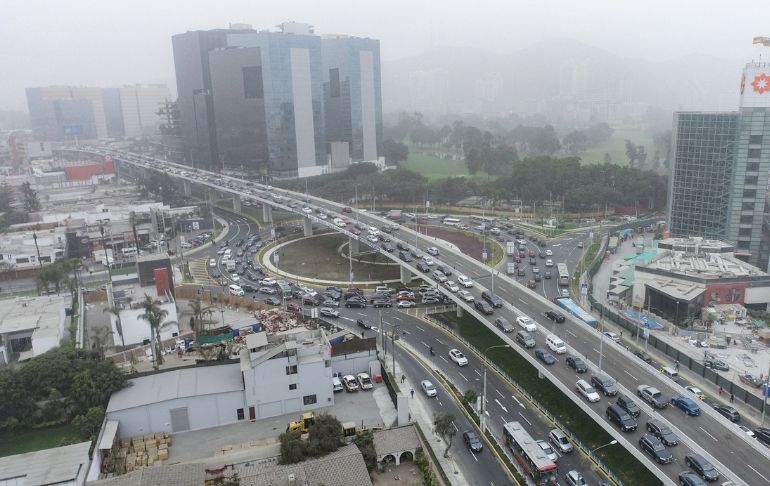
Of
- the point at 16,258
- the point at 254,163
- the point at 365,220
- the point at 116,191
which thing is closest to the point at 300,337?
the point at 365,220

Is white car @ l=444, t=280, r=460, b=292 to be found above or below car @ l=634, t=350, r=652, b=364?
above

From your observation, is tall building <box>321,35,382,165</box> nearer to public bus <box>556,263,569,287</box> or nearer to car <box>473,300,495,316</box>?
public bus <box>556,263,569,287</box>

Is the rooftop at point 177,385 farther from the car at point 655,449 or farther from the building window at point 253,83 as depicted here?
the building window at point 253,83

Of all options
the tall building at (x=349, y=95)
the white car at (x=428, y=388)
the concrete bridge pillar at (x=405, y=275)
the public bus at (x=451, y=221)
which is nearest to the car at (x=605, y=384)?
the white car at (x=428, y=388)

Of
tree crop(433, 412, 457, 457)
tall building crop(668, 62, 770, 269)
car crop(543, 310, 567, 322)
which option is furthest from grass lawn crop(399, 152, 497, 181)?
tree crop(433, 412, 457, 457)

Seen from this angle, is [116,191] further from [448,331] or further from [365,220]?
[448,331]

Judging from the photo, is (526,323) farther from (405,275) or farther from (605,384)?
(405,275)
